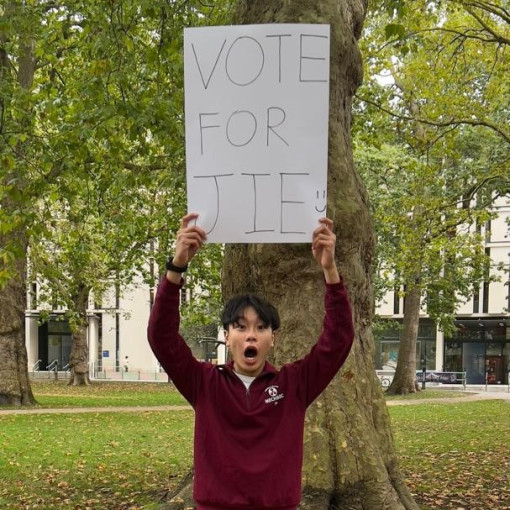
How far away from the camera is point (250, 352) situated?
268cm

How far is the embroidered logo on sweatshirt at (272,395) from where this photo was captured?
2.65 metres

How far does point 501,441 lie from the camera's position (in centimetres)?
1219

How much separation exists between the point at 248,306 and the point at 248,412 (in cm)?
40

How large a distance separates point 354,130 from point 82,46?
18.4ft

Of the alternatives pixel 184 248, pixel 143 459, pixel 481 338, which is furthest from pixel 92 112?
pixel 481 338

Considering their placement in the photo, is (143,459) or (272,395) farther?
(143,459)

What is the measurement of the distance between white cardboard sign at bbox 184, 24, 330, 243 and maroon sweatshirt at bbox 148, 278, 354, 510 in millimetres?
459

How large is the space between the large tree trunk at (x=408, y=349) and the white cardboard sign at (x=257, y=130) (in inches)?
914

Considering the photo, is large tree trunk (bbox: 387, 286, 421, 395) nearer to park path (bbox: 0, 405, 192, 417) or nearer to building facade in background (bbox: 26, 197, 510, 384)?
park path (bbox: 0, 405, 192, 417)

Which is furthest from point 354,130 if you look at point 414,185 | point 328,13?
point 328,13

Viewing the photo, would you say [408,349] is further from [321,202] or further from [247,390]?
[247,390]

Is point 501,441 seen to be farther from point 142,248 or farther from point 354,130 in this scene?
point 142,248

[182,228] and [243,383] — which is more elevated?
[182,228]

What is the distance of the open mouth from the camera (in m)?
2.68
